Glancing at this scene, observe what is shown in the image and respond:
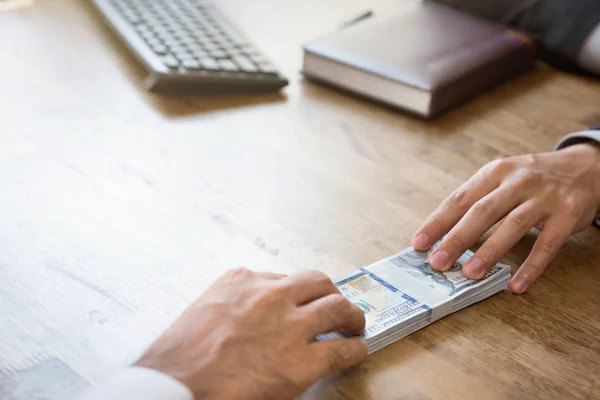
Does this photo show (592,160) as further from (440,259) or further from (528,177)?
(440,259)

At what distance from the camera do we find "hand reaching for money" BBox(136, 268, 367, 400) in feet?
2.15

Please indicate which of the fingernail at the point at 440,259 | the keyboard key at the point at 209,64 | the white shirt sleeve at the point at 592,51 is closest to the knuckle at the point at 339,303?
the fingernail at the point at 440,259

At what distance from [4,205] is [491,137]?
0.67m

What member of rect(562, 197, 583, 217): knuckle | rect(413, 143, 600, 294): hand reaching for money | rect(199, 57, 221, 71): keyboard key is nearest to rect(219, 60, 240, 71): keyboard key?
rect(199, 57, 221, 71): keyboard key

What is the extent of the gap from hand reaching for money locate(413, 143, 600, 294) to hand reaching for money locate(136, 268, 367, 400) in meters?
0.18

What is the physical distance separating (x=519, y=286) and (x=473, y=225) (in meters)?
0.09

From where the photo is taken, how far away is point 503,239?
0.88 m

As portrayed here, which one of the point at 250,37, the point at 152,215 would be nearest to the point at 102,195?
the point at 152,215

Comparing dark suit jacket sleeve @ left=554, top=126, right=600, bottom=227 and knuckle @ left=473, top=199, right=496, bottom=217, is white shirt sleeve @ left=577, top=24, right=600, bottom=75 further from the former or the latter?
knuckle @ left=473, top=199, right=496, bottom=217

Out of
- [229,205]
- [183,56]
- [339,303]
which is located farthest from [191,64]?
[339,303]

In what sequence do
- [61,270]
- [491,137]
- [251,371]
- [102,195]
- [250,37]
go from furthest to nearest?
[250,37]
[491,137]
[102,195]
[61,270]
[251,371]

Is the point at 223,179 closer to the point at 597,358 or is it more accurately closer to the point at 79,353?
the point at 79,353

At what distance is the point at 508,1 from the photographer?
4.65 ft

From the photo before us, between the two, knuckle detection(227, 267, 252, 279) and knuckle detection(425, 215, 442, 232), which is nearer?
knuckle detection(227, 267, 252, 279)
